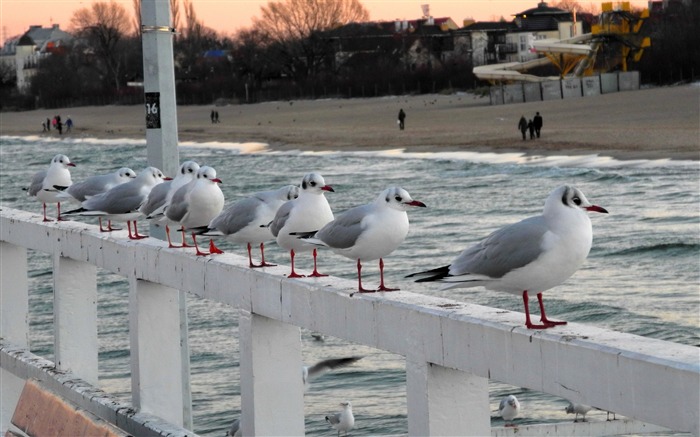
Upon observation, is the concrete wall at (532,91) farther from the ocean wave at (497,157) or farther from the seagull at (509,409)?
the seagull at (509,409)

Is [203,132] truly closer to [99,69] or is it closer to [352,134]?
[352,134]

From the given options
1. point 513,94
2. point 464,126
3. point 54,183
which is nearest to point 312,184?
point 54,183

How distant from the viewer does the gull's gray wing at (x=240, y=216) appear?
5.97 metres

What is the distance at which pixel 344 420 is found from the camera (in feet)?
38.3

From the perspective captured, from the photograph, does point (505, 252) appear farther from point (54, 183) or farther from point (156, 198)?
point (54, 183)

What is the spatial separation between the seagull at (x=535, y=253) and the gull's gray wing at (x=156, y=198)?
2.93 m

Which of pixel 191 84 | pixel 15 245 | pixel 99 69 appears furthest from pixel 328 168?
pixel 99 69

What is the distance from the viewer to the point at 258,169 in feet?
184

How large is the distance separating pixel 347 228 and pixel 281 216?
669 mm

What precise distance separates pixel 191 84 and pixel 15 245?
13623cm

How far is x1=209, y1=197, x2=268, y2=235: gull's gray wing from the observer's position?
5.97 meters

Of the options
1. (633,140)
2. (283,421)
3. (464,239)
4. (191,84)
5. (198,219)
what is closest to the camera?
(283,421)

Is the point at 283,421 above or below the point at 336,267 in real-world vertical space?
above

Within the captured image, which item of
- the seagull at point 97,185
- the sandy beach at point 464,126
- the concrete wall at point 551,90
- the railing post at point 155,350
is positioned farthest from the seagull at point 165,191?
the concrete wall at point 551,90
